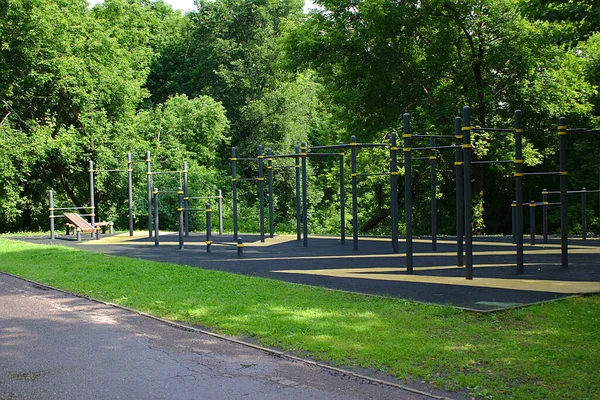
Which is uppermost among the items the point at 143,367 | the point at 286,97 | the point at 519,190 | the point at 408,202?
the point at 286,97

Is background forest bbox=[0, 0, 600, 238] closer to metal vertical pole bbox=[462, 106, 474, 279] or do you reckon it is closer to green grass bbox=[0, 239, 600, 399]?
metal vertical pole bbox=[462, 106, 474, 279]

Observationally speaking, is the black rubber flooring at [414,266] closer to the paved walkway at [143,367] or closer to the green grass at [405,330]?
the green grass at [405,330]

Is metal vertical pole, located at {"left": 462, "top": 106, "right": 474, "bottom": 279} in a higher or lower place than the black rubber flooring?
higher

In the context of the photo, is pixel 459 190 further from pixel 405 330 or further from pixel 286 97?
pixel 286 97

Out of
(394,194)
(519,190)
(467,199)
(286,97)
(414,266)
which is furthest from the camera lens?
(286,97)

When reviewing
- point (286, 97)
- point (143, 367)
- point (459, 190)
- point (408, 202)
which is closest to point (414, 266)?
point (408, 202)

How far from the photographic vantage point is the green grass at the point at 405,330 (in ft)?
16.7

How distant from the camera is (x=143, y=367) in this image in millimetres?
5828

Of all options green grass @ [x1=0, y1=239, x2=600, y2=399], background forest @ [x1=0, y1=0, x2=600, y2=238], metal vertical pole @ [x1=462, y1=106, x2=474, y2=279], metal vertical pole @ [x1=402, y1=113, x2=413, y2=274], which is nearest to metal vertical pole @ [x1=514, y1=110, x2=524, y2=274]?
metal vertical pole @ [x1=462, y1=106, x2=474, y2=279]

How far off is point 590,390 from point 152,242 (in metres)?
17.1

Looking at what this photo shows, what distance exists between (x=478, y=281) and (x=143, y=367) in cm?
574

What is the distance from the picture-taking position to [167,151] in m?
33.8

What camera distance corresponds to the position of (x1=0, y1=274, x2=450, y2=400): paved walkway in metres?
5.06

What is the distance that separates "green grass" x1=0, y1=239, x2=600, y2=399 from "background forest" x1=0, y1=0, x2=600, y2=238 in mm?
7641
